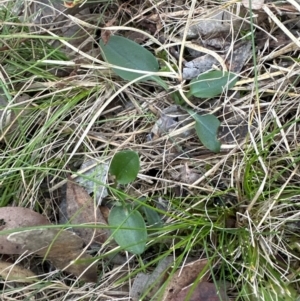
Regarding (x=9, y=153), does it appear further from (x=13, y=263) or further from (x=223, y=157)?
(x=223, y=157)

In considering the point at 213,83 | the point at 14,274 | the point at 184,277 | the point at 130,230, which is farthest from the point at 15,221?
the point at 213,83

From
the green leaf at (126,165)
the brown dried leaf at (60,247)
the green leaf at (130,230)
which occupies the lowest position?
the brown dried leaf at (60,247)

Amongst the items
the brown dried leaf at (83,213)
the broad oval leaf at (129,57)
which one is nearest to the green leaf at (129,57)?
the broad oval leaf at (129,57)

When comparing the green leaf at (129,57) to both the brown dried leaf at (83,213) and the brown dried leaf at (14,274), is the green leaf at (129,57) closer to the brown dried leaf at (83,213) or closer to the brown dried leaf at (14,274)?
the brown dried leaf at (83,213)

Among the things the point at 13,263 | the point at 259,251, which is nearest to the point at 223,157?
the point at 259,251

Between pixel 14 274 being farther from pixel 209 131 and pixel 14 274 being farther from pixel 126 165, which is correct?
pixel 209 131

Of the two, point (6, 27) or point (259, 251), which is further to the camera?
point (6, 27)

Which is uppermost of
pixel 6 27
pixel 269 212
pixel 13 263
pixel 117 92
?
pixel 6 27

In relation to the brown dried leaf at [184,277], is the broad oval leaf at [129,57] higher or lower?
higher
